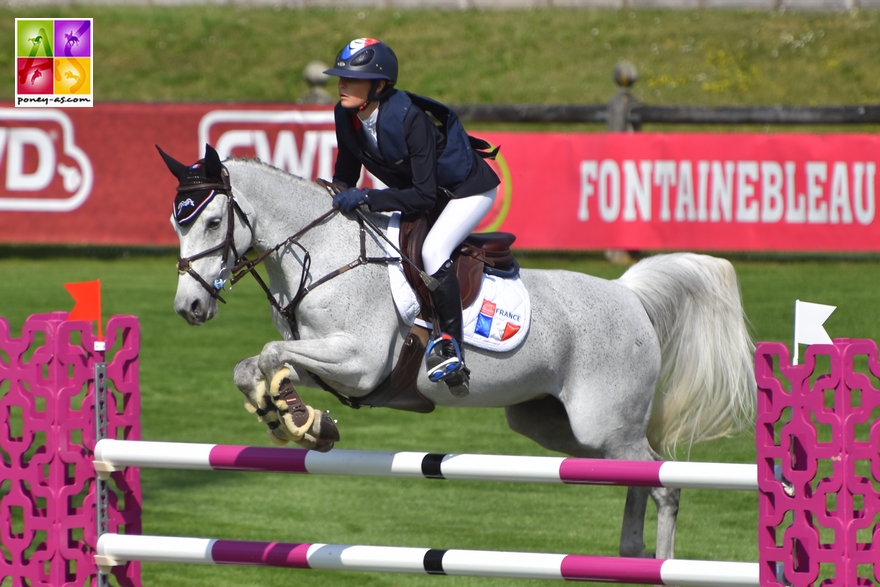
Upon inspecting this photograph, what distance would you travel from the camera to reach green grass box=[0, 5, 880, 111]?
67.4 feet

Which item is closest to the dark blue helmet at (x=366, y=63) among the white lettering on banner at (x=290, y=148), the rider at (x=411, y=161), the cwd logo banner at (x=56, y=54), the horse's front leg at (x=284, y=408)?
the rider at (x=411, y=161)

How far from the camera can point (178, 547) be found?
3689mm

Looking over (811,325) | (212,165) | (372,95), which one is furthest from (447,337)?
(811,325)

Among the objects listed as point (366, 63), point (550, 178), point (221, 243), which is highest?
point (366, 63)

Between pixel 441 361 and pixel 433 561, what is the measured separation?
2.18 feet

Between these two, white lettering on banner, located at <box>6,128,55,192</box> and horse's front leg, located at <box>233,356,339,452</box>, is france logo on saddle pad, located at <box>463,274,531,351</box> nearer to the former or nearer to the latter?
horse's front leg, located at <box>233,356,339,452</box>

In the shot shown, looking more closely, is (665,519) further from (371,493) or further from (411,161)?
(371,493)

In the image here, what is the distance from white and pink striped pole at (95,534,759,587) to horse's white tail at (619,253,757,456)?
136cm

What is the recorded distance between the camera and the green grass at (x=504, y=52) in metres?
20.5

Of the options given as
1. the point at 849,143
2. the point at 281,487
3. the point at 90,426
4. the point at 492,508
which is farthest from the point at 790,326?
the point at 90,426

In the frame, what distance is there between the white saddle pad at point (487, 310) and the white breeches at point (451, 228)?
0.12m

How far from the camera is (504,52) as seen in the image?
22.5 metres

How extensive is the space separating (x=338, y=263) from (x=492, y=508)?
2.34m

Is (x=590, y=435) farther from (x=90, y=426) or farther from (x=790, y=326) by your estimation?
(x=790, y=326)
